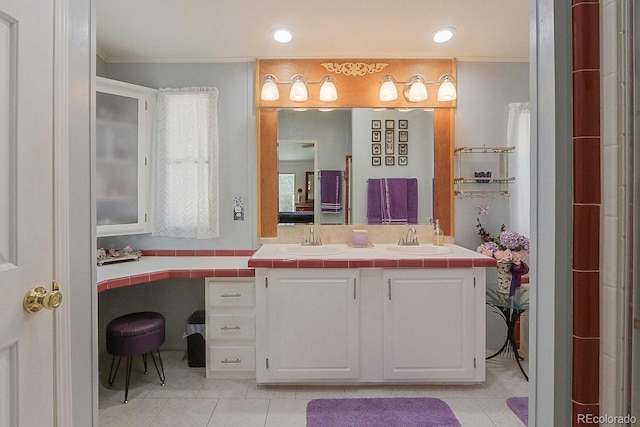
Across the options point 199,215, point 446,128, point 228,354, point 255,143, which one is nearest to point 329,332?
point 228,354

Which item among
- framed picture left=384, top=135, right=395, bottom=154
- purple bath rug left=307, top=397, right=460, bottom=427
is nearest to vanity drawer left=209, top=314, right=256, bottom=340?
purple bath rug left=307, top=397, right=460, bottom=427

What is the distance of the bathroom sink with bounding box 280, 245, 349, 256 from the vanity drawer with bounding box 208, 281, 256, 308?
368 mm

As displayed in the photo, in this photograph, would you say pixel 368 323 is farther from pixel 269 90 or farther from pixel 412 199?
pixel 269 90

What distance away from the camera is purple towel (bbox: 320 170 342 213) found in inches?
102

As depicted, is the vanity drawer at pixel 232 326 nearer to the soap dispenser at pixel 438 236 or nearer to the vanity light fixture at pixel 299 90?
the soap dispenser at pixel 438 236

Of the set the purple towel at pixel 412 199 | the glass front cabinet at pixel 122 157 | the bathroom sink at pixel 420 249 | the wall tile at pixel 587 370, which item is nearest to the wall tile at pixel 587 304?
the wall tile at pixel 587 370

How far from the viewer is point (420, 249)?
246cm

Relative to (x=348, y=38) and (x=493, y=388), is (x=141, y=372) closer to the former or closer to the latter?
(x=493, y=388)

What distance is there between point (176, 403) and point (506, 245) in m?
2.41

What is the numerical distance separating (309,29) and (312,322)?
1.90m

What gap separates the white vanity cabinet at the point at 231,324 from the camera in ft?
7.34

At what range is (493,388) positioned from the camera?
219 centimetres

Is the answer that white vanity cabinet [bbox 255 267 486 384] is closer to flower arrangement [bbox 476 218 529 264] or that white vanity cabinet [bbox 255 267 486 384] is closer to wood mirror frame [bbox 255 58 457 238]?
flower arrangement [bbox 476 218 529 264]

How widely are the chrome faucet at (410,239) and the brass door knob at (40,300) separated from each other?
216 cm
